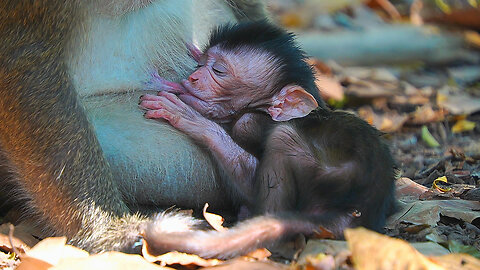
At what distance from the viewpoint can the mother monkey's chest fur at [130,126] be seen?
3854 millimetres

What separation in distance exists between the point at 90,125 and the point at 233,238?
3.13ft

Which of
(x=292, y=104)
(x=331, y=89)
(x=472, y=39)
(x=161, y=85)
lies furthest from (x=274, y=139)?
(x=472, y=39)

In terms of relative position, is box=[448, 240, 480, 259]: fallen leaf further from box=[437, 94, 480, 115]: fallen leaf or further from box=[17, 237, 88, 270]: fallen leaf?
box=[437, 94, 480, 115]: fallen leaf

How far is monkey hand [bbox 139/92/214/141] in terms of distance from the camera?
3793 millimetres

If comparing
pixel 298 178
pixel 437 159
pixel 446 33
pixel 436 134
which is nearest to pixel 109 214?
pixel 298 178

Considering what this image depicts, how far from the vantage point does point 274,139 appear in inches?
142

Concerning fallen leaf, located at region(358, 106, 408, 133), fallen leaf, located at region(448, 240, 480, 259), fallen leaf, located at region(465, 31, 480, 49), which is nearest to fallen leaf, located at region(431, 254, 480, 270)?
fallen leaf, located at region(448, 240, 480, 259)

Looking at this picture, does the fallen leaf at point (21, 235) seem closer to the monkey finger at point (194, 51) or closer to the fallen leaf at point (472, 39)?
the monkey finger at point (194, 51)

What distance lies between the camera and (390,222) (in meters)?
3.75

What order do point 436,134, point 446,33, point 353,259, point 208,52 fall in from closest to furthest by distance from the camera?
point 353,259, point 208,52, point 436,134, point 446,33

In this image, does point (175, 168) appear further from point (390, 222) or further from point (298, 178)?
point (390, 222)

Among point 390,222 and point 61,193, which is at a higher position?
point 61,193

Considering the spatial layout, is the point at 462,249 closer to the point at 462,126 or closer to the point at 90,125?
the point at 90,125

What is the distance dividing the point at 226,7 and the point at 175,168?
1.43 metres
